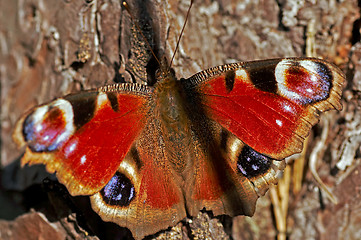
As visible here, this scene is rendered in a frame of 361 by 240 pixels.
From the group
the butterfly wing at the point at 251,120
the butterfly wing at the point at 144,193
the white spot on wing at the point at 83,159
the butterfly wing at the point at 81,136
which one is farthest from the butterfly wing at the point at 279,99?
the white spot on wing at the point at 83,159

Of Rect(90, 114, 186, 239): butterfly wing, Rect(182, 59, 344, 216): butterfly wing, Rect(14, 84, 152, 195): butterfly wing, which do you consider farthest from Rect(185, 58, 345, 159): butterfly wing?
Rect(14, 84, 152, 195): butterfly wing

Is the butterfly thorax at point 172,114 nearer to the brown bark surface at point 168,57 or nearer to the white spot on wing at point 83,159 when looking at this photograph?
the brown bark surface at point 168,57

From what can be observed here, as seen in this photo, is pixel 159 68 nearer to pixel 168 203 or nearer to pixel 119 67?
pixel 119 67

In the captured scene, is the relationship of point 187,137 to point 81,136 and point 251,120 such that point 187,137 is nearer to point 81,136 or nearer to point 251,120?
point 251,120

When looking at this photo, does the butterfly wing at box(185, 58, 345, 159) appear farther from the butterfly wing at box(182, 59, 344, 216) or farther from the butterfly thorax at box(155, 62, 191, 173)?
the butterfly thorax at box(155, 62, 191, 173)

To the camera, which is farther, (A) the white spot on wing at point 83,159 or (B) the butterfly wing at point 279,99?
(B) the butterfly wing at point 279,99
